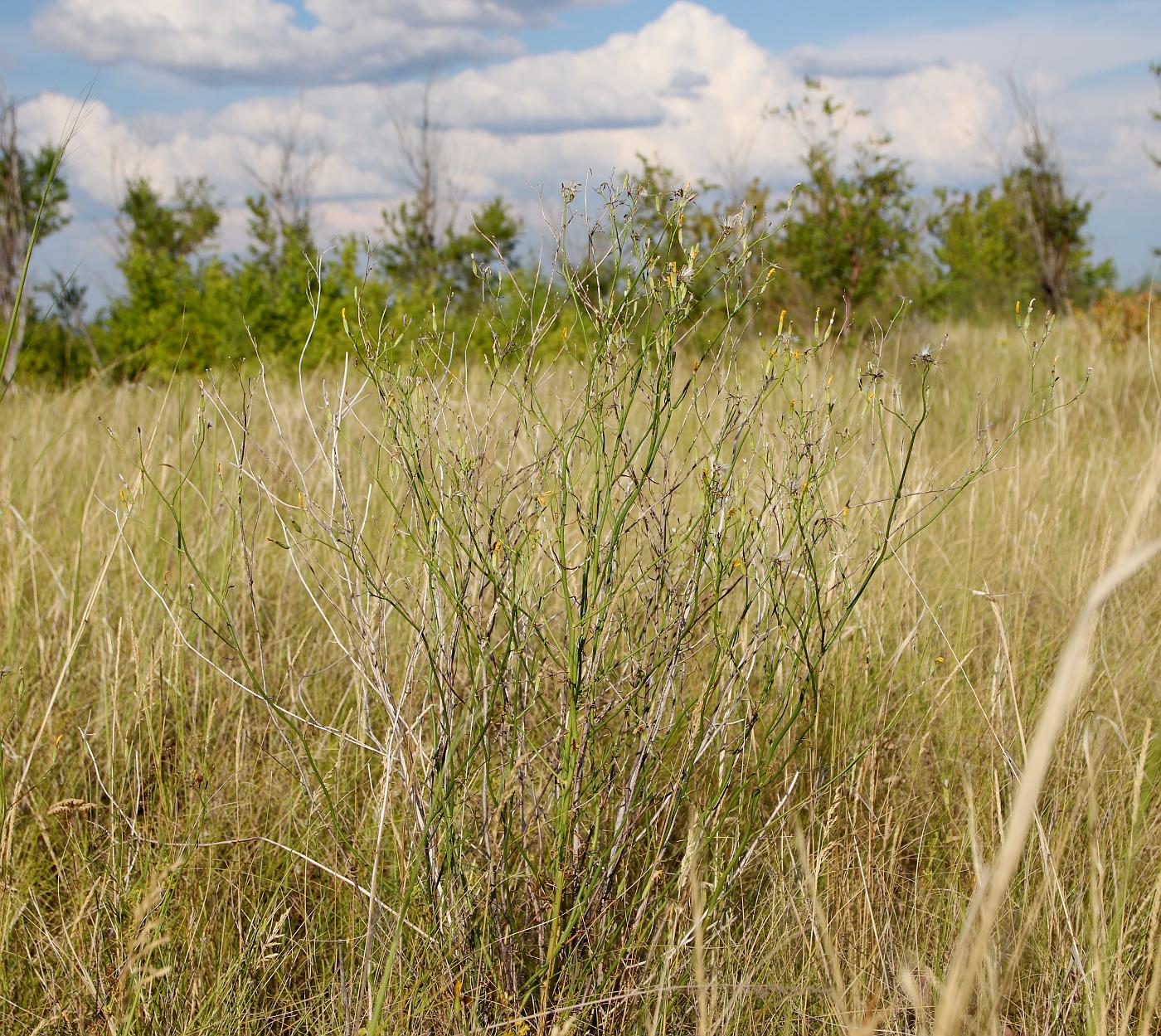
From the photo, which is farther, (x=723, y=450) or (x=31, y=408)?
(x=31, y=408)

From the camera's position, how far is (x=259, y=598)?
2840 mm

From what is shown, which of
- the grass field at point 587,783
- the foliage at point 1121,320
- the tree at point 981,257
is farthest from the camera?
the tree at point 981,257

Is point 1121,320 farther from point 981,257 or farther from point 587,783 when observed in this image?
point 981,257

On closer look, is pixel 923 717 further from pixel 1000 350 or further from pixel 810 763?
pixel 1000 350

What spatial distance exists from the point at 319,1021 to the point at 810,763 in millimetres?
1052

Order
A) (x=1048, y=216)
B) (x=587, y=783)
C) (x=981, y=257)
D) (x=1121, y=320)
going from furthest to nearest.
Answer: (x=981, y=257) → (x=1048, y=216) → (x=1121, y=320) → (x=587, y=783)

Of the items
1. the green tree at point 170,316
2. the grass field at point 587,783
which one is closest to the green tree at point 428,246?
the green tree at point 170,316

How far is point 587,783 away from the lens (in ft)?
5.22

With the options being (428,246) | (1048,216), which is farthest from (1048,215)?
(428,246)

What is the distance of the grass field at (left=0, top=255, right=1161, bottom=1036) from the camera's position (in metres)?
1.48

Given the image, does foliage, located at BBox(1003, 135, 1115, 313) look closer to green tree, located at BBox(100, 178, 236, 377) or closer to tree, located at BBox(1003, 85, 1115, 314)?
tree, located at BBox(1003, 85, 1115, 314)

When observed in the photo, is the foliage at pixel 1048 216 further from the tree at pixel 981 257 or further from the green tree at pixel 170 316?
the green tree at pixel 170 316

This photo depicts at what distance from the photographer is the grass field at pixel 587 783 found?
1478 millimetres

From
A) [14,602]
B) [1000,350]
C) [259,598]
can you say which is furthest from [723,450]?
[1000,350]
